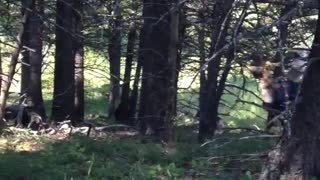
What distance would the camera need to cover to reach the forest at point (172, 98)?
7398 millimetres

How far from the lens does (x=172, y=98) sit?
33.9ft

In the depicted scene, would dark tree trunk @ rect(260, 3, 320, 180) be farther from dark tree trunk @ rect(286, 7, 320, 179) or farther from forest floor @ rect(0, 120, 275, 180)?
forest floor @ rect(0, 120, 275, 180)

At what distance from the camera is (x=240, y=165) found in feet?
Answer: 29.6

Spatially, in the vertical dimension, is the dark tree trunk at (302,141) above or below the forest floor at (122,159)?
above

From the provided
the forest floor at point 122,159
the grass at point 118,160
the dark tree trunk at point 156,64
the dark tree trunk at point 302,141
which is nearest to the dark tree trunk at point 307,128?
the dark tree trunk at point 302,141

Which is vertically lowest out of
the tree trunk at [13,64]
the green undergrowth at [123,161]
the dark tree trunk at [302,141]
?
the green undergrowth at [123,161]

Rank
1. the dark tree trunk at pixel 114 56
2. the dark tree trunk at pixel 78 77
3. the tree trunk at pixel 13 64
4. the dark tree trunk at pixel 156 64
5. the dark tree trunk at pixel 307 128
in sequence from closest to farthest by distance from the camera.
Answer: the dark tree trunk at pixel 307 128
the tree trunk at pixel 13 64
the dark tree trunk at pixel 156 64
the dark tree trunk at pixel 114 56
the dark tree trunk at pixel 78 77

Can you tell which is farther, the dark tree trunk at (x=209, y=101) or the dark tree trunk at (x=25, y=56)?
the dark tree trunk at (x=209, y=101)

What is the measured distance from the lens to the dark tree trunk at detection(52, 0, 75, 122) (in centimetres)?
1416

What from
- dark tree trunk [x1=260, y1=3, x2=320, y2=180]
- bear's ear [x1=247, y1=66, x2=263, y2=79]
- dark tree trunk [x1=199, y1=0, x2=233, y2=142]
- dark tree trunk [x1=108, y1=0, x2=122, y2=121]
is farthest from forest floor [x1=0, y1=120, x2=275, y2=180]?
dark tree trunk [x1=108, y1=0, x2=122, y2=121]

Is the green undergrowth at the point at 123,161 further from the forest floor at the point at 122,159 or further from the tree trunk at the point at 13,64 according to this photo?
the tree trunk at the point at 13,64

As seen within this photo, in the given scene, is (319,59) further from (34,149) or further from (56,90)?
(56,90)

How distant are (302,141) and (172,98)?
3.17 m

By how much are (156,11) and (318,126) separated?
4798mm
